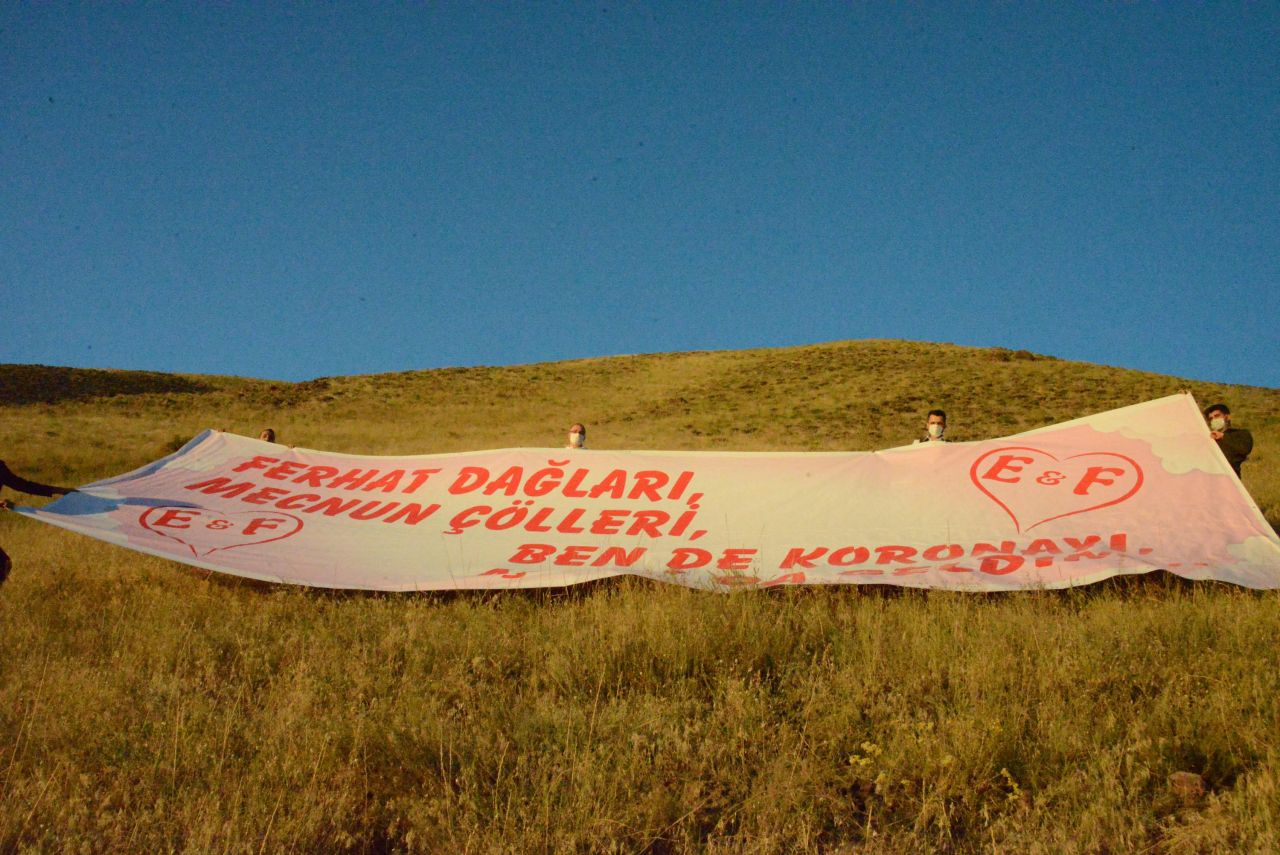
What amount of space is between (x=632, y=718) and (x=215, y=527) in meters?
5.89

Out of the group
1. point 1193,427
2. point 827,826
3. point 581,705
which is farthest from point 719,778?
point 1193,427

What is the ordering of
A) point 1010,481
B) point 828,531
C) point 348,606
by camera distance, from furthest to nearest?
point 1010,481 < point 828,531 < point 348,606

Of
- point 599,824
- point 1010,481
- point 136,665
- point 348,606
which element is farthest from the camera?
point 1010,481

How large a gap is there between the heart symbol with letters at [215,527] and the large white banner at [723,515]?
3 cm

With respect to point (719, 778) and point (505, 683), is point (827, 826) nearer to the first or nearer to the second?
point (719, 778)

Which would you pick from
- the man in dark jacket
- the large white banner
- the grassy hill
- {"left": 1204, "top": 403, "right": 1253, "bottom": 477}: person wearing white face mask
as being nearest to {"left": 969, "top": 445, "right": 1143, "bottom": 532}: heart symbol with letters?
the large white banner

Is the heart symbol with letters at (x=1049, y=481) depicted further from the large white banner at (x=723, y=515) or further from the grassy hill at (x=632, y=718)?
the grassy hill at (x=632, y=718)

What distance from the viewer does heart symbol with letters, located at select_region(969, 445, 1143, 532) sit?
7.56m

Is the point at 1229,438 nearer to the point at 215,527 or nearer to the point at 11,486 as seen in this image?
the point at 215,527

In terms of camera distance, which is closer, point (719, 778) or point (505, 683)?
point (719, 778)

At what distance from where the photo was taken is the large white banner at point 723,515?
21.9 feet

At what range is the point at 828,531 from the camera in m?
7.66

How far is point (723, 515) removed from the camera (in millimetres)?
8219

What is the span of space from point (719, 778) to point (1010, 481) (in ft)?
19.8
